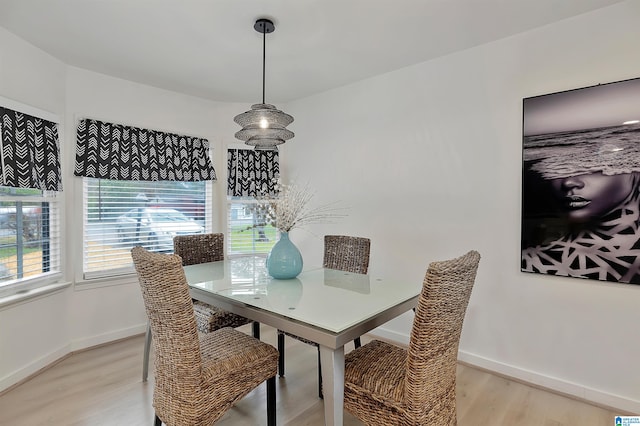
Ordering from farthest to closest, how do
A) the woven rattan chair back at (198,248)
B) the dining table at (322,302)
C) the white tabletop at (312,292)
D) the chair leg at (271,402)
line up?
1. the woven rattan chair back at (198,248)
2. the chair leg at (271,402)
3. the white tabletop at (312,292)
4. the dining table at (322,302)

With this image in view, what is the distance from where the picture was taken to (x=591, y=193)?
2.19 meters

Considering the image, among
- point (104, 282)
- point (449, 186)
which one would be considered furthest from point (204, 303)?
point (449, 186)

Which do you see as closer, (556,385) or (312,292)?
(312,292)

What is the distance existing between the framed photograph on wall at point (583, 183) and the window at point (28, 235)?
3.85 metres

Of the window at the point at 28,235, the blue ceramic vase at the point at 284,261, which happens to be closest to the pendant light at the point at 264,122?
the blue ceramic vase at the point at 284,261

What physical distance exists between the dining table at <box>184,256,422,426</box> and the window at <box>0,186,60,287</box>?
132 centimetres

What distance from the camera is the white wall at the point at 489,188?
2.17 m

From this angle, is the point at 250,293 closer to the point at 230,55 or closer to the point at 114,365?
the point at 114,365

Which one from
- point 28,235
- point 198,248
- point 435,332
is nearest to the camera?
point 435,332

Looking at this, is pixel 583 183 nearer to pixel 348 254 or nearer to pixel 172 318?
pixel 348 254

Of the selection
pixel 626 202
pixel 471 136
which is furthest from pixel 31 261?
pixel 626 202

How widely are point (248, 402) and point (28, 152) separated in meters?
2.51

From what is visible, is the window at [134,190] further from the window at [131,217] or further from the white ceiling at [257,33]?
the white ceiling at [257,33]

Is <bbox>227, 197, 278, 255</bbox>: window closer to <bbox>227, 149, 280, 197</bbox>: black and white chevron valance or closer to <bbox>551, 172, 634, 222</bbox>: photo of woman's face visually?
<bbox>227, 149, 280, 197</bbox>: black and white chevron valance
